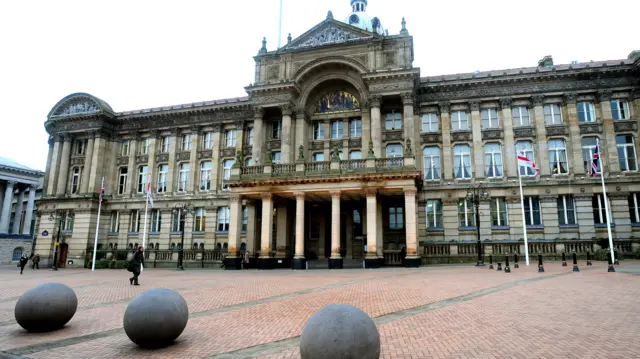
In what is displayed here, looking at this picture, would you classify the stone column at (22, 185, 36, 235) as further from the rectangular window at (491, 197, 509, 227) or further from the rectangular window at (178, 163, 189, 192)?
the rectangular window at (491, 197, 509, 227)

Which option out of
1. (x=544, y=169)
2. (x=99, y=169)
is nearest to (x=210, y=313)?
(x=544, y=169)

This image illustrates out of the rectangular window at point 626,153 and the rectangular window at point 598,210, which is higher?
the rectangular window at point 626,153

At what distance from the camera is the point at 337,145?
37.7 meters

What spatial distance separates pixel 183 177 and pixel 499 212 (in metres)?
32.3

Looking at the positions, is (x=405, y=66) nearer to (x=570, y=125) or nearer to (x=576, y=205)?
(x=570, y=125)

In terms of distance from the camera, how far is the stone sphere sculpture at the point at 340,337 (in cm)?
489

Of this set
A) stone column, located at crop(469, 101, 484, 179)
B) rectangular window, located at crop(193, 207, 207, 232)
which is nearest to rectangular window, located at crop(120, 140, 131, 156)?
rectangular window, located at crop(193, 207, 207, 232)

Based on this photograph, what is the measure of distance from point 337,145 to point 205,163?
15.3 m

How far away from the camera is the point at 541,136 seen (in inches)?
1347

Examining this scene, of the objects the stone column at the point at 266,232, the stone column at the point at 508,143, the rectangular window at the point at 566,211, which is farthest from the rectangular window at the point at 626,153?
the stone column at the point at 266,232

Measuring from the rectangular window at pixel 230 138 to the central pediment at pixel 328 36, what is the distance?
1058 cm

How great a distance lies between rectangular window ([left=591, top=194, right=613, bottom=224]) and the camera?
31.8 metres

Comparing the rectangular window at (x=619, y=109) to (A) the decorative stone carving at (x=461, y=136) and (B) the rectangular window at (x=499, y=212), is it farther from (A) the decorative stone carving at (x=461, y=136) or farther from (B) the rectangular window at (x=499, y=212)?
(B) the rectangular window at (x=499, y=212)

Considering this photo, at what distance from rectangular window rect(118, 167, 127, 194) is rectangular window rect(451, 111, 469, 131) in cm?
3626
